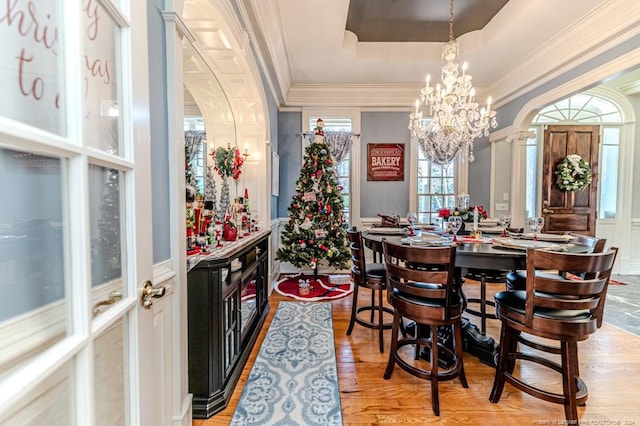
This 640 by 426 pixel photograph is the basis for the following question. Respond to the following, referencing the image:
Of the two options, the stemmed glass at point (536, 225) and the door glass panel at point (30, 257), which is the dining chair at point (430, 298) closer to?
the stemmed glass at point (536, 225)

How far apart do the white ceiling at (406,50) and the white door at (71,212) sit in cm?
185

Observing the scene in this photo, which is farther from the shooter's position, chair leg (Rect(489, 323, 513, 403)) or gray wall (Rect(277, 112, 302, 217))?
gray wall (Rect(277, 112, 302, 217))

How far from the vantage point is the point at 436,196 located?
4789 mm

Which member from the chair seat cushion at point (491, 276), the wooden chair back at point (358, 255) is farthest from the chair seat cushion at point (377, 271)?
the chair seat cushion at point (491, 276)

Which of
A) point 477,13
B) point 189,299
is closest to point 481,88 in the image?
point 477,13

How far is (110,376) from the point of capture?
0.77 metres

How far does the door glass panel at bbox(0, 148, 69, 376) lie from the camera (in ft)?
1.67

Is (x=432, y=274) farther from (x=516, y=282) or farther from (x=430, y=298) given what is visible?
(x=516, y=282)

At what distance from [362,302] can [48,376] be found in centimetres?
318

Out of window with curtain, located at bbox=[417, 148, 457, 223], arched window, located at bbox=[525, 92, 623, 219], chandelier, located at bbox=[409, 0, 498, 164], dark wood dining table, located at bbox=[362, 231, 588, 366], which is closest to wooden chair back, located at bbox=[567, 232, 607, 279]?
dark wood dining table, located at bbox=[362, 231, 588, 366]

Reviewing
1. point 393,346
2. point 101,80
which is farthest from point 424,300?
point 101,80

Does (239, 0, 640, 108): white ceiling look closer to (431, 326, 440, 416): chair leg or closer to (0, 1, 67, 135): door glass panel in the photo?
(0, 1, 67, 135): door glass panel

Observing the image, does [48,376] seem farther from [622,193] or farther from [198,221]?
[622,193]

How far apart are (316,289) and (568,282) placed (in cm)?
280
